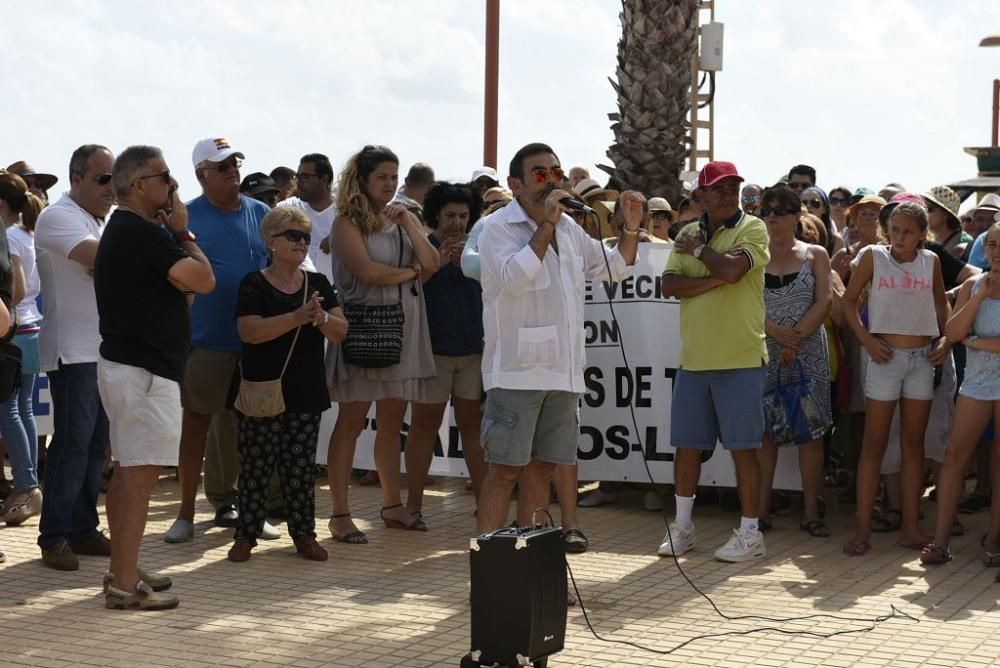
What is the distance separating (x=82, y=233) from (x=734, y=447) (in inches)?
143

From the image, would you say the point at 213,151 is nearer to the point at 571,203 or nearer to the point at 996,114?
the point at 571,203

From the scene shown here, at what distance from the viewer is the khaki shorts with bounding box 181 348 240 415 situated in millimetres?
8453

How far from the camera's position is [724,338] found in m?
8.19

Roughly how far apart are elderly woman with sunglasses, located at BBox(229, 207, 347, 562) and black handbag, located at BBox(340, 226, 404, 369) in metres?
0.26

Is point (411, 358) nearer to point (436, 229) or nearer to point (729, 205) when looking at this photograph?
point (436, 229)

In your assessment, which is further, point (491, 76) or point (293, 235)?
point (491, 76)

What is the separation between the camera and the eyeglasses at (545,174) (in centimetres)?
694

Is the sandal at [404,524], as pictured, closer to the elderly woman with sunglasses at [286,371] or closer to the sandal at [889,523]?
the elderly woman with sunglasses at [286,371]

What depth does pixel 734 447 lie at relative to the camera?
8.20 m

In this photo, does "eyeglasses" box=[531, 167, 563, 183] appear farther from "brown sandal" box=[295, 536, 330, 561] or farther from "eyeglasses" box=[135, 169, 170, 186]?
"brown sandal" box=[295, 536, 330, 561]

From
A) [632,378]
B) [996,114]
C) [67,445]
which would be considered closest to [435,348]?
[632,378]

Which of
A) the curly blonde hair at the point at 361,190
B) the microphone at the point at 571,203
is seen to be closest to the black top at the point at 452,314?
the curly blonde hair at the point at 361,190

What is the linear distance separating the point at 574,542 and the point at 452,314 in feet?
5.16

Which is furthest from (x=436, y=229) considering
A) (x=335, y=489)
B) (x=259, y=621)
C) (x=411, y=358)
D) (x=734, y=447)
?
(x=259, y=621)
